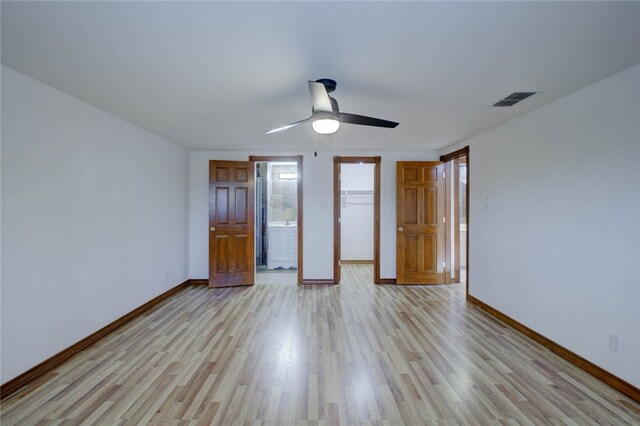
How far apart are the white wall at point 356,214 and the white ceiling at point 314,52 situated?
381 centimetres

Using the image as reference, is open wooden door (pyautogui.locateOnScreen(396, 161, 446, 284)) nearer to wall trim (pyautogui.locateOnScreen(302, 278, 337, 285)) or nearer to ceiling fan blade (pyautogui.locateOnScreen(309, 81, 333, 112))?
wall trim (pyautogui.locateOnScreen(302, 278, 337, 285))

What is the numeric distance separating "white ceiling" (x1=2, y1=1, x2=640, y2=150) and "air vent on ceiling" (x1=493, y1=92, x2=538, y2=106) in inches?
3.6

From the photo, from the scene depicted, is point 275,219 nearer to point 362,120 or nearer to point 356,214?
point 356,214

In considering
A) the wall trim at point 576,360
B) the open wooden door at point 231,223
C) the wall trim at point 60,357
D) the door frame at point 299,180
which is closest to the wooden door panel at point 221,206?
the open wooden door at point 231,223

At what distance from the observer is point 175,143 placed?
436cm

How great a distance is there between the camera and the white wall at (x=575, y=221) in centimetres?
203

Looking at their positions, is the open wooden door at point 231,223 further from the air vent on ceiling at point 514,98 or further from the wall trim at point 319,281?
the air vent on ceiling at point 514,98

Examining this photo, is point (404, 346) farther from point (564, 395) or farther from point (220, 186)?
point (220, 186)

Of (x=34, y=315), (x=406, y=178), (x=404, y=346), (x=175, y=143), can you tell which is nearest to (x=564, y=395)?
(x=404, y=346)

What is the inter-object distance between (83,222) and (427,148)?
4752 millimetres

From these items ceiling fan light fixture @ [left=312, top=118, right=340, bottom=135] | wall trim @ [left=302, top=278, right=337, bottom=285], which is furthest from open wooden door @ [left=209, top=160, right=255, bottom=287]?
ceiling fan light fixture @ [left=312, top=118, right=340, bottom=135]

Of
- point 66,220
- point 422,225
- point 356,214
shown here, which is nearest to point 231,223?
point 66,220

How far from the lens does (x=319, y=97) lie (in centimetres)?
198

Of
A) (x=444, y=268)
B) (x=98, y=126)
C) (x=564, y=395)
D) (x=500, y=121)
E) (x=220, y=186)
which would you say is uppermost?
(x=500, y=121)
